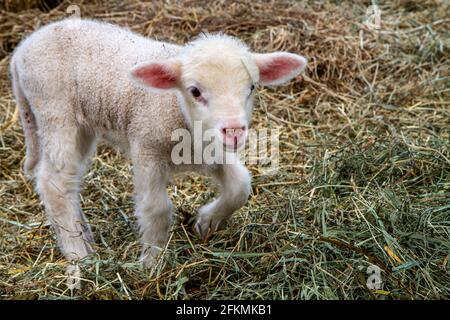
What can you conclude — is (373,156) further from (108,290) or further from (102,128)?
(108,290)

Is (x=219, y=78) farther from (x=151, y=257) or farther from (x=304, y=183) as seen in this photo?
(x=304, y=183)

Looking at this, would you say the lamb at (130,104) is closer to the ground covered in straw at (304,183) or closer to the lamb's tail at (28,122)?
the lamb's tail at (28,122)

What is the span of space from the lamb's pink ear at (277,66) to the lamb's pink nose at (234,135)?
610mm

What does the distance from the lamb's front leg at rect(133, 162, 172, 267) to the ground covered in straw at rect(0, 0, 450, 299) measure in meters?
0.10

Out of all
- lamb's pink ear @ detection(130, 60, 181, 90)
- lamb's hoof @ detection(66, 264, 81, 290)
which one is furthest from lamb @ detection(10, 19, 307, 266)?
lamb's hoof @ detection(66, 264, 81, 290)

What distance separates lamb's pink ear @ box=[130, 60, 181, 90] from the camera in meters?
4.12

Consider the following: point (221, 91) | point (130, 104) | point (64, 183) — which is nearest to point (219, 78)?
point (221, 91)

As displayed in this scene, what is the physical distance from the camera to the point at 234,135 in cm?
375

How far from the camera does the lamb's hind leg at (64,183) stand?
473 cm

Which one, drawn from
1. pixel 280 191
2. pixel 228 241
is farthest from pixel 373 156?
pixel 228 241

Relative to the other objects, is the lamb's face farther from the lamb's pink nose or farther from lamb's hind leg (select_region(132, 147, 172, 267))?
lamb's hind leg (select_region(132, 147, 172, 267))

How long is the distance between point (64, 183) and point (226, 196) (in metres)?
1.00

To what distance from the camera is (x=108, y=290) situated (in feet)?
12.6
